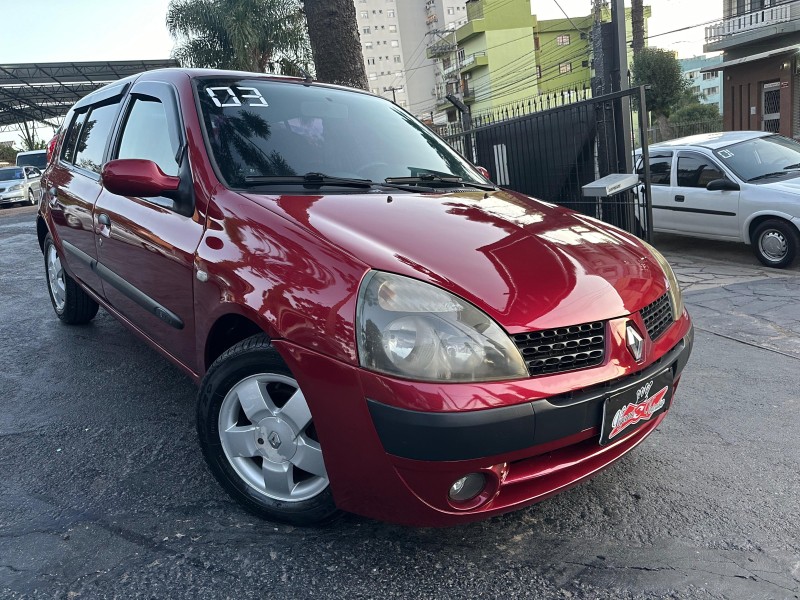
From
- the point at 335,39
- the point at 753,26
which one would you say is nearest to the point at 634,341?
the point at 335,39

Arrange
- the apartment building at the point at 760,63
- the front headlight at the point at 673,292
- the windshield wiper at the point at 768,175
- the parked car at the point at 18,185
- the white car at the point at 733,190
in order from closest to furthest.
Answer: the front headlight at the point at 673,292 → the white car at the point at 733,190 → the windshield wiper at the point at 768,175 → the apartment building at the point at 760,63 → the parked car at the point at 18,185

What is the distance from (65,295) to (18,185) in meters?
20.8

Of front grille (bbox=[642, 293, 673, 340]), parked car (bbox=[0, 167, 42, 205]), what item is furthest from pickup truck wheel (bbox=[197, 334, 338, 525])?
parked car (bbox=[0, 167, 42, 205])

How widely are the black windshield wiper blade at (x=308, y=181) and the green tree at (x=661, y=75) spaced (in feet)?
101

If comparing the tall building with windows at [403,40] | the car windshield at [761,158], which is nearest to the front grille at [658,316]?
the car windshield at [761,158]

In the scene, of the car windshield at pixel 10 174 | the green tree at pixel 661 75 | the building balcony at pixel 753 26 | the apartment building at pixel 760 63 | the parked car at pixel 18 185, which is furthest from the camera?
the green tree at pixel 661 75

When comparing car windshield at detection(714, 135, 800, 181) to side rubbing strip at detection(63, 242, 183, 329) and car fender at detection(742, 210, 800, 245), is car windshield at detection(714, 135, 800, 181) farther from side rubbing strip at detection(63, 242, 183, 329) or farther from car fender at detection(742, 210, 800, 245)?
side rubbing strip at detection(63, 242, 183, 329)

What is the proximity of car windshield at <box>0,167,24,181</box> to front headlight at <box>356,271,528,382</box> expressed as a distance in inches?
983

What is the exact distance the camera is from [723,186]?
7547mm

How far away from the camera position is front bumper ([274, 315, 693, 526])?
70.4 inches

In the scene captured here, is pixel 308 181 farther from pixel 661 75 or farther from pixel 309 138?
pixel 661 75

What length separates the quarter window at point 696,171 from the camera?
25.4ft

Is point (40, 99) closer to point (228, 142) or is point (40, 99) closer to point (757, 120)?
point (757, 120)

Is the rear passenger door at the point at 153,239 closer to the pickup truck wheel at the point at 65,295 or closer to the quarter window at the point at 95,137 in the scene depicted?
the quarter window at the point at 95,137
